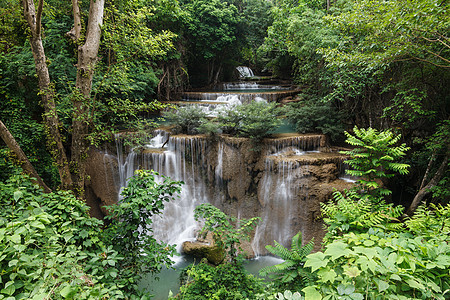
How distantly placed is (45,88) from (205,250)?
601 cm

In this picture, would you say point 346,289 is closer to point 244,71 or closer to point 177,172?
point 177,172

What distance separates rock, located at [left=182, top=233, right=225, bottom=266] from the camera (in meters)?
6.89

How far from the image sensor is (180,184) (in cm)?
366

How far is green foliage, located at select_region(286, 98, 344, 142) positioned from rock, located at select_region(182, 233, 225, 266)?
557 cm

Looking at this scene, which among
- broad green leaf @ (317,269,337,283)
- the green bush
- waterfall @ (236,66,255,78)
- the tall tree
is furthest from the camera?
waterfall @ (236,66,255,78)

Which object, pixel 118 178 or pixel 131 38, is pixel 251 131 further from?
pixel 118 178

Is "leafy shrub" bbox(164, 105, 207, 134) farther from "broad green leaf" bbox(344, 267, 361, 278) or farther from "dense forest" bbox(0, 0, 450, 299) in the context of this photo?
"broad green leaf" bbox(344, 267, 361, 278)

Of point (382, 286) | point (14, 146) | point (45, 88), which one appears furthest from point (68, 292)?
point (45, 88)

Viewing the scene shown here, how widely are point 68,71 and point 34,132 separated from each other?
7.90ft

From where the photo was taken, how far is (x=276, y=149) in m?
8.22

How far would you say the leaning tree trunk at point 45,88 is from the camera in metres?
4.25

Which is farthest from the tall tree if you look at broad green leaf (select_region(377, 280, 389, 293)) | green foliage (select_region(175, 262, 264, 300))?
broad green leaf (select_region(377, 280, 389, 293))

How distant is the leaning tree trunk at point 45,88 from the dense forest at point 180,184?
3 centimetres

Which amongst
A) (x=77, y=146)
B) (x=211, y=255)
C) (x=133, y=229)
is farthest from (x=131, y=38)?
(x=211, y=255)
